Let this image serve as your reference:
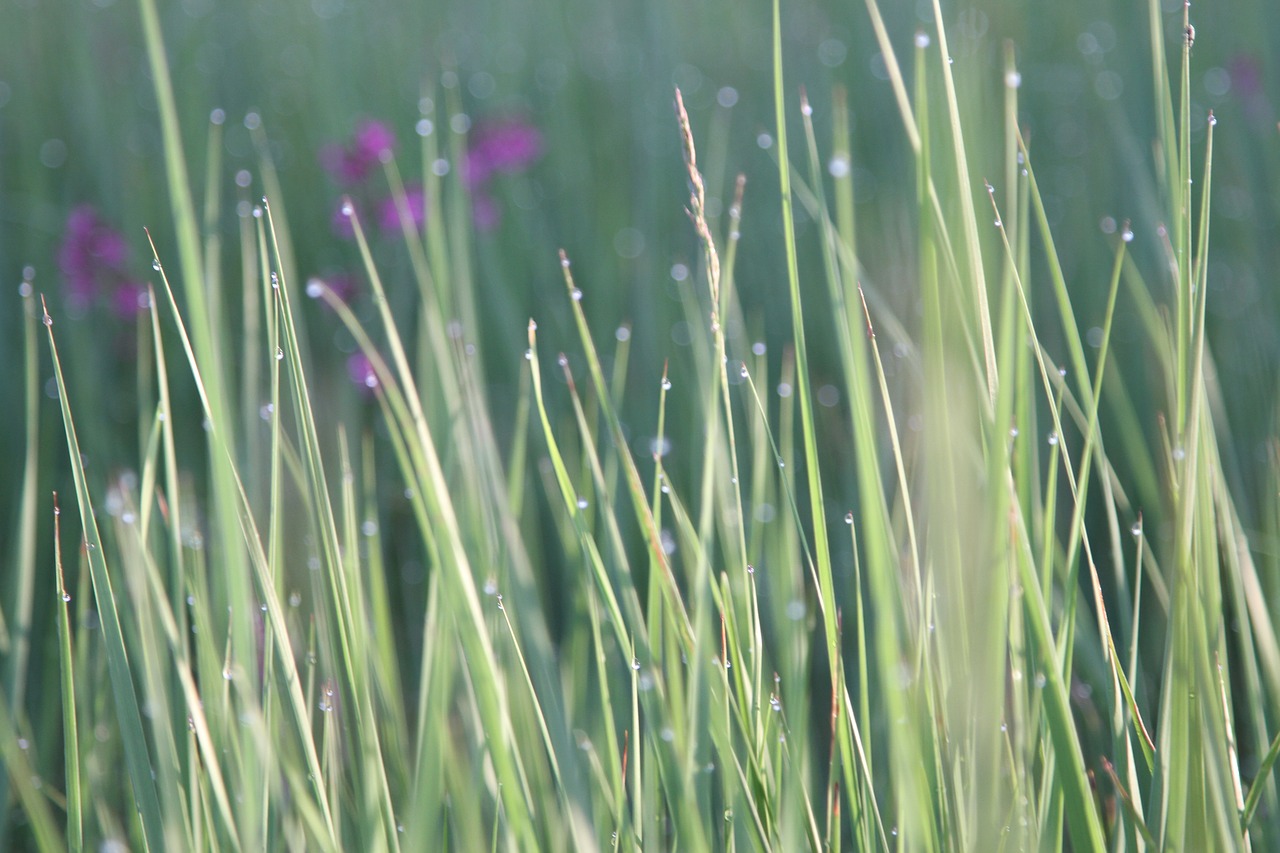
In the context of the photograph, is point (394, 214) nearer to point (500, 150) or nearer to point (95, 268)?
point (500, 150)

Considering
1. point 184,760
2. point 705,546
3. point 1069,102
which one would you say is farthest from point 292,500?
point 1069,102

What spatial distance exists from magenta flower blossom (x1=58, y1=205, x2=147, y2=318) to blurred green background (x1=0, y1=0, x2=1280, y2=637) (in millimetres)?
55

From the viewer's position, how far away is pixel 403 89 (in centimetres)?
177

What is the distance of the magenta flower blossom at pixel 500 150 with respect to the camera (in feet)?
4.33

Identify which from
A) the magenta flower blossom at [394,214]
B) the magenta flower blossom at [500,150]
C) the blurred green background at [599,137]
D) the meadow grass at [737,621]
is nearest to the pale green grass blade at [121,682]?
the meadow grass at [737,621]

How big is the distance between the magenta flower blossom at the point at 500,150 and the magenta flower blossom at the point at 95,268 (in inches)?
17.3

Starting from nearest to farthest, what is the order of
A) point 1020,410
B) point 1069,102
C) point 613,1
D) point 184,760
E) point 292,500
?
point 1020,410, point 184,760, point 292,500, point 1069,102, point 613,1

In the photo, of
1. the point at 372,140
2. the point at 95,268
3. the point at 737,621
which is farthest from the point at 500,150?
the point at 737,621

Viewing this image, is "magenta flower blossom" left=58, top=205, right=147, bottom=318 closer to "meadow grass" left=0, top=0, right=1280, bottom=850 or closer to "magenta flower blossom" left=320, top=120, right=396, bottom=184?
"magenta flower blossom" left=320, top=120, right=396, bottom=184

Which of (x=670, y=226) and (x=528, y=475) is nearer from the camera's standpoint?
(x=528, y=475)

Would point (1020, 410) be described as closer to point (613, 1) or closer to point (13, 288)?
point (13, 288)

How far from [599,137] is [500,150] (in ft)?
1.11

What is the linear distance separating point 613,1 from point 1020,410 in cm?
189

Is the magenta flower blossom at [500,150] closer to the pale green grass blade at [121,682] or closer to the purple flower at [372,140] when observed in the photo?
the purple flower at [372,140]
